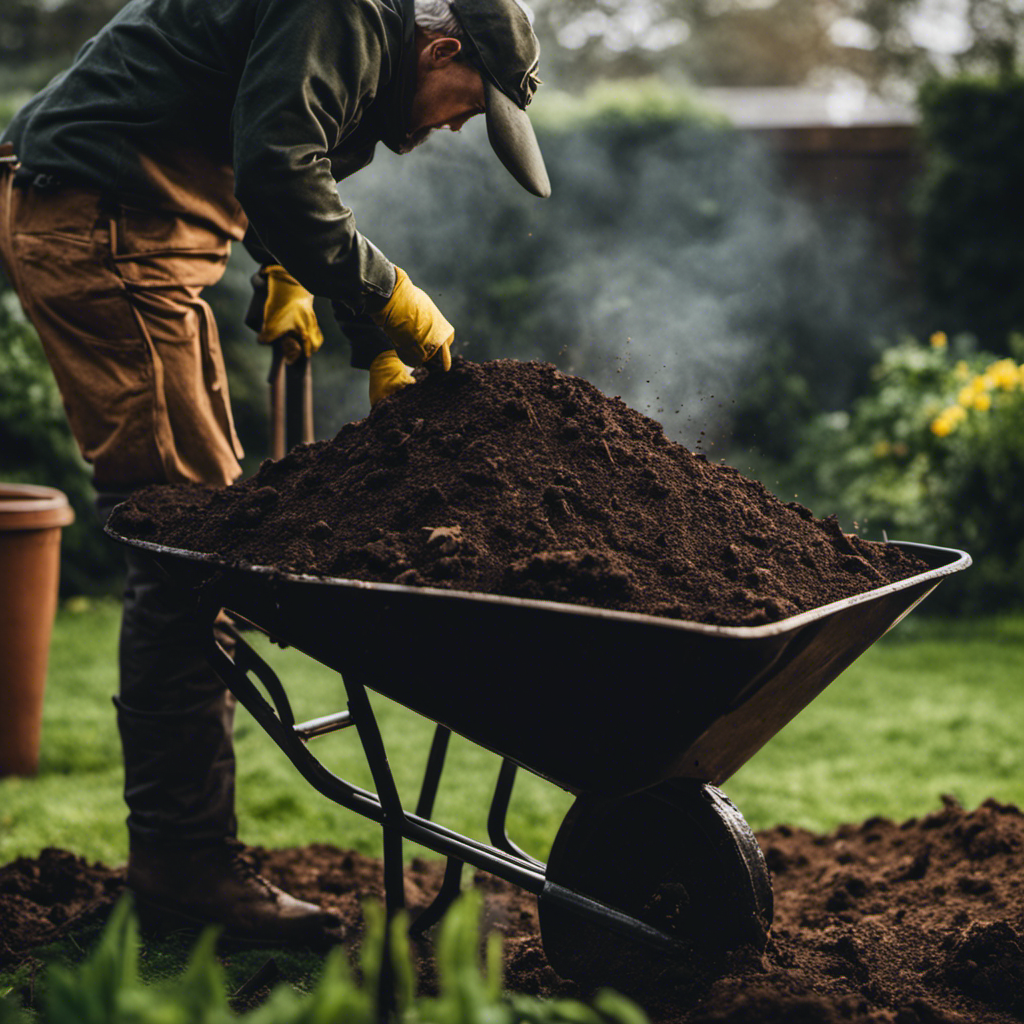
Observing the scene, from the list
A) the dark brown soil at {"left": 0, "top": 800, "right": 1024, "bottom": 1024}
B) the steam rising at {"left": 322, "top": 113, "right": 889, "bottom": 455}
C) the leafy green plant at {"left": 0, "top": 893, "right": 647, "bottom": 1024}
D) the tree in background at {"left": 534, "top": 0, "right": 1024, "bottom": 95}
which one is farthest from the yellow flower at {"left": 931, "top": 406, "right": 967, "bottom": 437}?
the tree in background at {"left": 534, "top": 0, "right": 1024, "bottom": 95}

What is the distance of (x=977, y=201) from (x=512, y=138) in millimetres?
5572

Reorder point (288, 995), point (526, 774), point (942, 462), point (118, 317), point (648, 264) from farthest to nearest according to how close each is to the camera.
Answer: point (648, 264)
point (942, 462)
point (526, 774)
point (118, 317)
point (288, 995)

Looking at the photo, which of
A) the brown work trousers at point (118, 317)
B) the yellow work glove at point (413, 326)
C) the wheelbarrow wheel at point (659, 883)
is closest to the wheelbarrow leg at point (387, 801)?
the wheelbarrow wheel at point (659, 883)

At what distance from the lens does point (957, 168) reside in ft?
21.2

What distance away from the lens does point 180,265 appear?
2.09 meters

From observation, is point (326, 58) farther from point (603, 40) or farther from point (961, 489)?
point (603, 40)

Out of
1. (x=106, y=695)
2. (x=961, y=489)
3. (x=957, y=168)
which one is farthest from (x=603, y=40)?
(x=106, y=695)

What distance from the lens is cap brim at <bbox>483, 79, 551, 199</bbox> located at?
1.92 meters

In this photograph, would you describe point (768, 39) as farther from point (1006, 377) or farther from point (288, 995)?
point (288, 995)

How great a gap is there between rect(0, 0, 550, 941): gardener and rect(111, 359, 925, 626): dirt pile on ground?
0.60 ft

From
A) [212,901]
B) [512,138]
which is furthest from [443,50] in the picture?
[212,901]

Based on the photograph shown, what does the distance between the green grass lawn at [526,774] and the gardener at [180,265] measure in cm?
74

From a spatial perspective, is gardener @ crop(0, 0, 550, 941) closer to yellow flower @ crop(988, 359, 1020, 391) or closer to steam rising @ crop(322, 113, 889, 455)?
steam rising @ crop(322, 113, 889, 455)

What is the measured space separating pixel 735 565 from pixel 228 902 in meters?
1.27
